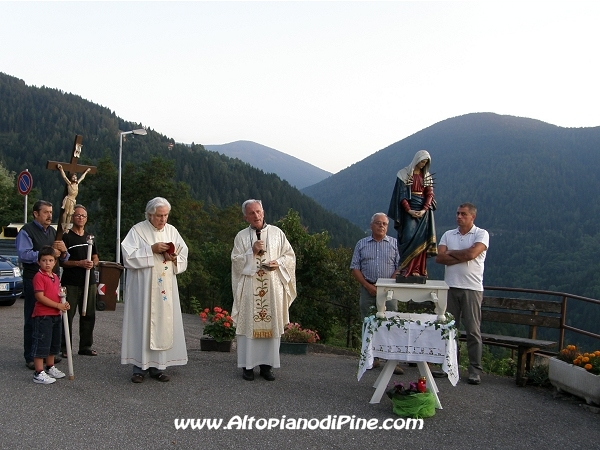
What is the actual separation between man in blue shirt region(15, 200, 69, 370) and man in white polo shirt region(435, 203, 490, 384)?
4566mm

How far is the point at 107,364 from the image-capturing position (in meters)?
7.88

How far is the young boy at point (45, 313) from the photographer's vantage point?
6.80 meters

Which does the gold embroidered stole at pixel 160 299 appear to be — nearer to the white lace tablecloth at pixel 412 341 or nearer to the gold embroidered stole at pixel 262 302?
the gold embroidered stole at pixel 262 302

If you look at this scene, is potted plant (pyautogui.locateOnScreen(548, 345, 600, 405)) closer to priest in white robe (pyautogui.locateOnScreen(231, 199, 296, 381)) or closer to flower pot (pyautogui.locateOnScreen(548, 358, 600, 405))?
flower pot (pyautogui.locateOnScreen(548, 358, 600, 405))

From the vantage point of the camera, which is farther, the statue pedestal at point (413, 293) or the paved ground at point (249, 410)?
the statue pedestal at point (413, 293)

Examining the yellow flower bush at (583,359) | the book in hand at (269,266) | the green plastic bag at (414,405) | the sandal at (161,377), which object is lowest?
the sandal at (161,377)

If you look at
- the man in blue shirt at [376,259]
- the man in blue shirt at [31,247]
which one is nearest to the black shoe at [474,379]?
the man in blue shirt at [376,259]

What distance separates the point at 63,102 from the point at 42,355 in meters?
136

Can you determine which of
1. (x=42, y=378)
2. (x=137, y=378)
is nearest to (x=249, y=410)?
(x=137, y=378)

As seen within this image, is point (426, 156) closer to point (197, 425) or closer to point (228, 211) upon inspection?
point (197, 425)

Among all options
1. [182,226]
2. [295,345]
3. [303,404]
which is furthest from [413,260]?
[182,226]

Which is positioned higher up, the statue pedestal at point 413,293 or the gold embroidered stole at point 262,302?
the statue pedestal at point 413,293

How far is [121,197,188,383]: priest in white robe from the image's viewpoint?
7027 millimetres

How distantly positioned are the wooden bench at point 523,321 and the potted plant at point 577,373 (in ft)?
1.24
